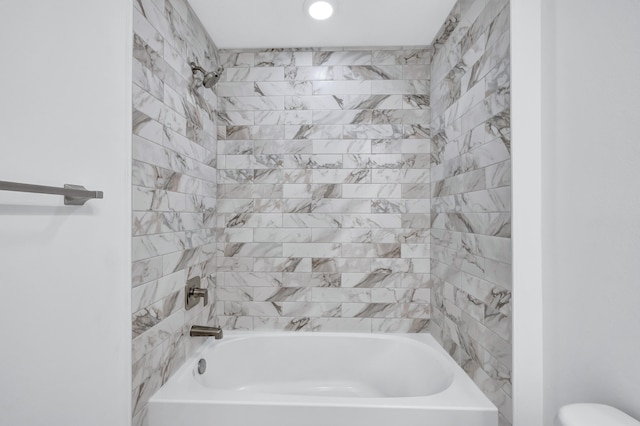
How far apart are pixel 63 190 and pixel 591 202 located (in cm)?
140

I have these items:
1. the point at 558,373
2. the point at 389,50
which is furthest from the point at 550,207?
the point at 389,50

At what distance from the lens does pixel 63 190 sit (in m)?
0.71

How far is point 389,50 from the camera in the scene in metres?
2.05

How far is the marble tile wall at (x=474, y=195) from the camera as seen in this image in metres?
1.19

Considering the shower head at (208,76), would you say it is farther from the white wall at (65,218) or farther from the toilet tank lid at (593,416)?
the toilet tank lid at (593,416)

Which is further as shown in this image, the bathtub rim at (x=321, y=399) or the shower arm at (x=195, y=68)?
the shower arm at (x=195, y=68)

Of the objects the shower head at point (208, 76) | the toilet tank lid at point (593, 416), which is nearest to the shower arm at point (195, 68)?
the shower head at point (208, 76)

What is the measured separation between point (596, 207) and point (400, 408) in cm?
98

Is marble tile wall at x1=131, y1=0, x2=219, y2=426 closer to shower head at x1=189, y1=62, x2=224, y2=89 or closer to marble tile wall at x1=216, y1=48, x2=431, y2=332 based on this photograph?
shower head at x1=189, y1=62, x2=224, y2=89

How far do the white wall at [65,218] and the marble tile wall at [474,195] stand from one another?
1353 mm

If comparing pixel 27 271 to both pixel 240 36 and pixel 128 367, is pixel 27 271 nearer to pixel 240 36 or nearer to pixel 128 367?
pixel 128 367

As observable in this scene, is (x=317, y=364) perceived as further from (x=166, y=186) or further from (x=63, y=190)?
(x=63, y=190)

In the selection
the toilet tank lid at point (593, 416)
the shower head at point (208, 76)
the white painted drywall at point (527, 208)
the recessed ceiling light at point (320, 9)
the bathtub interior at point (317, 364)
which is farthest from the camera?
the bathtub interior at point (317, 364)

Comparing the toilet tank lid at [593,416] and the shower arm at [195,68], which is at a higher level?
the shower arm at [195,68]
